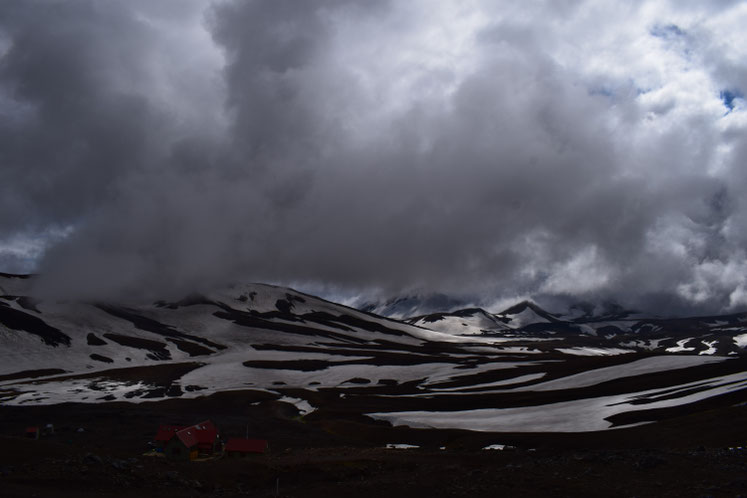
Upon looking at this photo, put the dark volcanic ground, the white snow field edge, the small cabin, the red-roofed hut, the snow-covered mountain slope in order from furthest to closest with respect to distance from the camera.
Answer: the snow-covered mountain slope → the white snow field edge → the red-roofed hut → the small cabin → the dark volcanic ground

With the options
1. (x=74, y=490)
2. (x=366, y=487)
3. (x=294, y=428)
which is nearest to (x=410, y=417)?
(x=294, y=428)

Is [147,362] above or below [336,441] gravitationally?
above

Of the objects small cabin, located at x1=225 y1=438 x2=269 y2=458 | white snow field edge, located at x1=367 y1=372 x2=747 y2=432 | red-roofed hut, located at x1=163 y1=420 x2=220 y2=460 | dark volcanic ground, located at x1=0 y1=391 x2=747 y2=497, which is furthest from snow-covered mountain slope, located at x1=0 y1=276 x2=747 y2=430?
red-roofed hut, located at x1=163 y1=420 x2=220 y2=460

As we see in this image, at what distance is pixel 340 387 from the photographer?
12138cm

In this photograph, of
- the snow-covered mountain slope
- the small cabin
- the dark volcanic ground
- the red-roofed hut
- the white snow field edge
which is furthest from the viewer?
the snow-covered mountain slope

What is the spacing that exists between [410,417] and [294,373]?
76.7 metres

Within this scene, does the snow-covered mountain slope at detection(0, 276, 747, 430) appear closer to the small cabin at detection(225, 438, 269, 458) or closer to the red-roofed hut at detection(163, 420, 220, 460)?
the small cabin at detection(225, 438, 269, 458)

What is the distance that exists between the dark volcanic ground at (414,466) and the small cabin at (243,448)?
6.30 feet

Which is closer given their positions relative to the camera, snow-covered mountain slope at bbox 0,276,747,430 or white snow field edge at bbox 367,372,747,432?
white snow field edge at bbox 367,372,747,432

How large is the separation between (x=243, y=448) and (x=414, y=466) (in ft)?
70.5

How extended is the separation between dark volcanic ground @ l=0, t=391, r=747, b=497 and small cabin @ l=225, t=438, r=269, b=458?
6.30ft

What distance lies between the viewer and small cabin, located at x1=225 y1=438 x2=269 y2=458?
155ft

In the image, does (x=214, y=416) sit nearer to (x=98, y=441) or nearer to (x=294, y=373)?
(x=98, y=441)

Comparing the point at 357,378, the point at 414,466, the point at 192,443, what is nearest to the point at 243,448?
the point at 192,443
